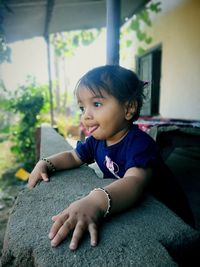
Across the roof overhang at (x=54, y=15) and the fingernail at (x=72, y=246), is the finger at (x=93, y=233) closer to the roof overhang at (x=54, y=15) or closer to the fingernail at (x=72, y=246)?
the fingernail at (x=72, y=246)

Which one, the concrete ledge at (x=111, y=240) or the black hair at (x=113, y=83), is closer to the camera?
the concrete ledge at (x=111, y=240)

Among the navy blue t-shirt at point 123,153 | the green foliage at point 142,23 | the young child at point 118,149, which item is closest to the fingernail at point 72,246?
the young child at point 118,149

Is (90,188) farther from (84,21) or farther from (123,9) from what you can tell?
(84,21)

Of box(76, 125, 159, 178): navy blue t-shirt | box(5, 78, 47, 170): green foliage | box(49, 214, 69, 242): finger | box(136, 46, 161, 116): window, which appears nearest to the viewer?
box(49, 214, 69, 242): finger

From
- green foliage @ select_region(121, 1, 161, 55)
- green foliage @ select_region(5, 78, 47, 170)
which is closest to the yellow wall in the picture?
green foliage @ select_region(121, 1, 161, 55)

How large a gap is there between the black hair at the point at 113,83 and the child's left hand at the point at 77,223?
0.62 metres

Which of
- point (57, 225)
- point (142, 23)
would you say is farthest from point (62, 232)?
point (142, 23)

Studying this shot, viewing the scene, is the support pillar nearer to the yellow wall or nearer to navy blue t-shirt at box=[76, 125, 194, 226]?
navy blue t-shirt at box=[76, 125, 194, 226]

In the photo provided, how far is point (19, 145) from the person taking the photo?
7.41 meters

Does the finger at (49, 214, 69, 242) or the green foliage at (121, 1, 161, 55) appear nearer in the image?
the finger at (49, 214, 69, 242)

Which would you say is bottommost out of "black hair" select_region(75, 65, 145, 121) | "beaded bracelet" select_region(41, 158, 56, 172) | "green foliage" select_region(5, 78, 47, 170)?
"green foliage" select_region(5, 78, 47, 170)

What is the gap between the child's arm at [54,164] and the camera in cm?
136

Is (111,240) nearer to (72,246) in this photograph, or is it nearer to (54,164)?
(72,246)

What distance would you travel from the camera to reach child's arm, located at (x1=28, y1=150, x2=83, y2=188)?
1.36 meters
